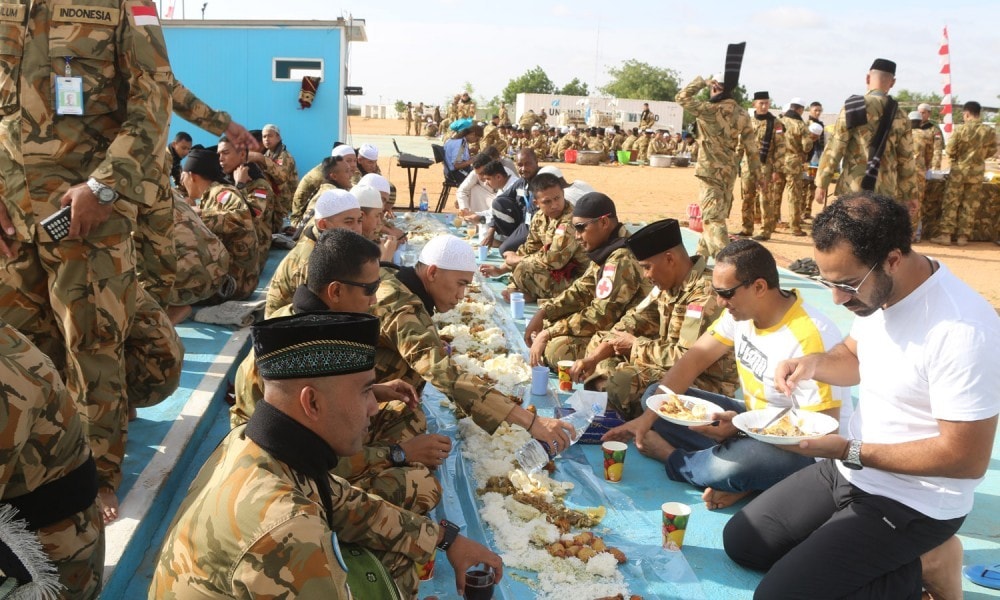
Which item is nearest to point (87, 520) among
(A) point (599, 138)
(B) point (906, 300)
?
(B) point (906, 300)

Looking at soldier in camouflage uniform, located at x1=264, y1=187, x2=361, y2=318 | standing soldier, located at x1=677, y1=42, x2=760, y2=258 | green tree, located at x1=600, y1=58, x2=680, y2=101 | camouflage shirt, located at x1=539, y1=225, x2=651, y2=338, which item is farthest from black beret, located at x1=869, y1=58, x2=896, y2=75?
green tree, located at x1=600, y1=58, x2=680, y2=101

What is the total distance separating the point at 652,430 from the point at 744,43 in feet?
20.5

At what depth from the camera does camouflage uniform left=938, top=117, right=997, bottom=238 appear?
12031 mm

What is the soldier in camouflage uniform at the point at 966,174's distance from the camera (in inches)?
474

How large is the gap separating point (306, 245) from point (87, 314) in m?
1.68

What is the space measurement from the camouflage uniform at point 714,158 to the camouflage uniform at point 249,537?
763 centimetres

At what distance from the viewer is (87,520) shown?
2.11 metres

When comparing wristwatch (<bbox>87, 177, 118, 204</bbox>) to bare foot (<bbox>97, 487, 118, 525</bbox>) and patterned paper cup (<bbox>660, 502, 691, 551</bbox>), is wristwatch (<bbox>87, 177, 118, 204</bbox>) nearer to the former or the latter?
bare foot (<bbox>97, 487, 118, 525</bbox>)

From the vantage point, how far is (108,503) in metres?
3.03

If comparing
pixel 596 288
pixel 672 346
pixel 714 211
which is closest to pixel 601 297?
pixel 596 288

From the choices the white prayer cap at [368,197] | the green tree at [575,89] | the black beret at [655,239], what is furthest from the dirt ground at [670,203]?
the green tree at [575,89]

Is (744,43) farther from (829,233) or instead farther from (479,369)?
(829,233)

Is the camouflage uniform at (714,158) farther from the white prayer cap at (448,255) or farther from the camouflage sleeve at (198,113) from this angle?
the camouflage sleeve at (198,113)

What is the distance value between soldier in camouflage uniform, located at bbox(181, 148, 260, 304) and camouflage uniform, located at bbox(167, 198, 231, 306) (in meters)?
0.47
